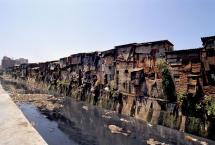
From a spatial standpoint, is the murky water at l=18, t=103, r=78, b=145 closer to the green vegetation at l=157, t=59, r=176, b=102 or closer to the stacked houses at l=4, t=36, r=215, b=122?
the stacked houses at l=4, t=36, r=215, b=122

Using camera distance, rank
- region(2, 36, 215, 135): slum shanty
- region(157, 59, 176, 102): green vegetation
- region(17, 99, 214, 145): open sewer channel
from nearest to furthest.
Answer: region(17, 99, 214, 145): open sewer channel
region(2, 36, 215, 135): slum shanty
region(157, 59, 176, 102): green vegetation

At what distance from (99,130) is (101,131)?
0.24 metres

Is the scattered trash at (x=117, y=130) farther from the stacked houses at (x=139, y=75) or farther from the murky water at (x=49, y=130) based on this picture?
the stacked houses at (x=139, y=75)

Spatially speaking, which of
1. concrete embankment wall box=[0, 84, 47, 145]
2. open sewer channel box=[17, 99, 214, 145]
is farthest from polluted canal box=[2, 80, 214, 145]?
concrete embankment wall box=[0, 84, 47, 145]

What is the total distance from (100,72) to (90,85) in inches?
77.7

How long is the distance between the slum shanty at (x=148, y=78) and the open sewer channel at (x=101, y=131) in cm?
112

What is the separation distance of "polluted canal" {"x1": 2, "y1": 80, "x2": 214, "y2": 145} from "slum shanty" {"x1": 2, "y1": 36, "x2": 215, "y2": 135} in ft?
3.49

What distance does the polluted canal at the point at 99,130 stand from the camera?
11.9m

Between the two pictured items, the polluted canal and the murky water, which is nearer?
the murky water

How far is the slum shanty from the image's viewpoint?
13383 millimetres

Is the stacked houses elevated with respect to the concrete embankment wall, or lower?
elevated

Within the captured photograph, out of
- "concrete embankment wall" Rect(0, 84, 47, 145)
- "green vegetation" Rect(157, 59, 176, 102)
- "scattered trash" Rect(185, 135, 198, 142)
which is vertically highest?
"green vegetation" Rect(157, 59, 176, 102)

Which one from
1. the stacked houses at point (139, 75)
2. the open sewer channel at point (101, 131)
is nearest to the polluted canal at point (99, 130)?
the open sewer channel at point (101, 131)

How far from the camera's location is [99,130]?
13.8 meters
